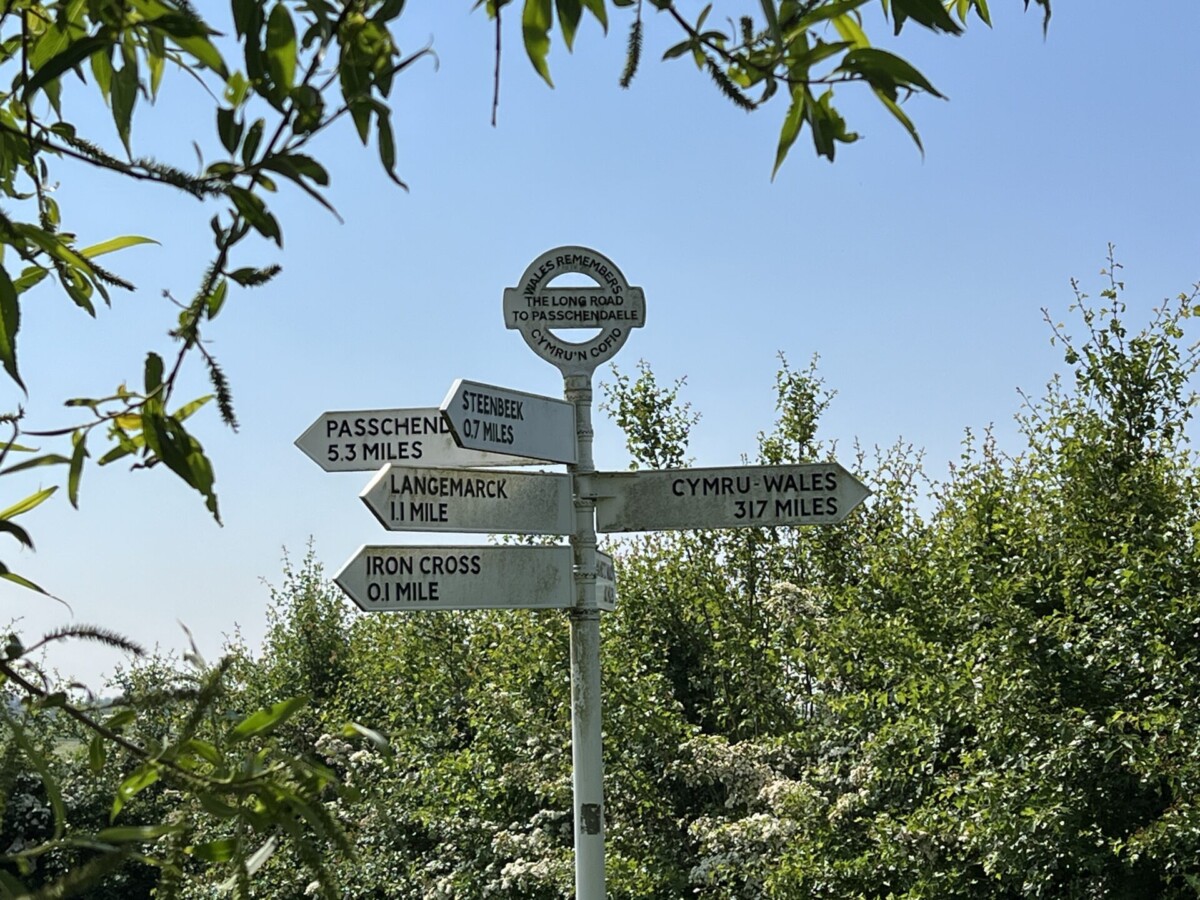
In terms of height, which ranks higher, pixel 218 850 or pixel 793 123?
pixel 793 123

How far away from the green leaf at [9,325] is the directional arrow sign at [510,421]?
109 inches

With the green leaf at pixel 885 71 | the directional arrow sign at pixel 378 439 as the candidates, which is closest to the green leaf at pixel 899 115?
the green leaf at pixel 885 71

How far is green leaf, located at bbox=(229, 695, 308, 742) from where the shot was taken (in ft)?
4.18

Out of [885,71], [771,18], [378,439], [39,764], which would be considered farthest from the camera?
[378,439]

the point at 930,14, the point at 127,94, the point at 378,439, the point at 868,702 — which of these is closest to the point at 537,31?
the point at 930,14

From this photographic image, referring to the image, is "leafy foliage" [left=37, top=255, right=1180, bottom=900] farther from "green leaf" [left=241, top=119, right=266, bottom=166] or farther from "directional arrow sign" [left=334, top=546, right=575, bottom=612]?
"green leaf" [left=241, top=119, right=266, bottom=166]

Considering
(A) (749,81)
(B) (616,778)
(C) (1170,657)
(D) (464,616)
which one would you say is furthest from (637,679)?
(A) (749,81)

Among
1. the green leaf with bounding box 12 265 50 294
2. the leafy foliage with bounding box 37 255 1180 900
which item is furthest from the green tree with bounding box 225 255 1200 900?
the green leaf with bounding box 12 265 50 294

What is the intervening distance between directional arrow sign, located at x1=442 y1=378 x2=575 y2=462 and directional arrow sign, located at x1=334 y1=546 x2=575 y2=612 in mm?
315

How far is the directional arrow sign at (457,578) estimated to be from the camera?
4.20 m

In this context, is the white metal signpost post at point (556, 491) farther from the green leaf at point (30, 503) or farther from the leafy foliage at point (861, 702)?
the green leaf at point (30, 503)

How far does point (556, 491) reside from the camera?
15.0 feet

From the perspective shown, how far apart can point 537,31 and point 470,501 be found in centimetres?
323

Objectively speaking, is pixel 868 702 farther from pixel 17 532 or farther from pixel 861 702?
pixel 17 532
